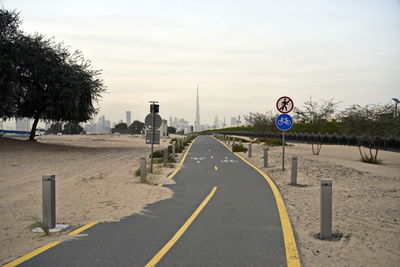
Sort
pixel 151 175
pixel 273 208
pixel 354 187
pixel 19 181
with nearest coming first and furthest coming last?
1. pixel 273 208
2. pixel 354 187
3. pixel 19 181
4. pixel 151 175

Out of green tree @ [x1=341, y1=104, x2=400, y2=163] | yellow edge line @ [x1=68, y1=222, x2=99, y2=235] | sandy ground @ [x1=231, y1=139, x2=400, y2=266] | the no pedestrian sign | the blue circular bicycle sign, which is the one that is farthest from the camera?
green tree @ [x1=341, y1=104, x2=400, y2=163]

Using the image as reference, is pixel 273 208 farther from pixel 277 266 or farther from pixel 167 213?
pixel 277 266

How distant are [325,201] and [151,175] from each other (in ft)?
31.0

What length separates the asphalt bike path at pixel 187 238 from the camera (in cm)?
498

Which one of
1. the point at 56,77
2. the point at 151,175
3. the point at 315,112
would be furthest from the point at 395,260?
the point at 56,77

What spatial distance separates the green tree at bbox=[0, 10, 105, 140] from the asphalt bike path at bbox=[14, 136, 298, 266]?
78.6ft

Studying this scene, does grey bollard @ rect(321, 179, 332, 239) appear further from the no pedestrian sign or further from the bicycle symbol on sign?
the no pedestrian sign

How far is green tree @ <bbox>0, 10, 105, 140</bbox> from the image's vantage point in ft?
93.0

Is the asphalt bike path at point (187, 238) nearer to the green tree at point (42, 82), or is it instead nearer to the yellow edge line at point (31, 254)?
the yellow edge line at point (31, 254)

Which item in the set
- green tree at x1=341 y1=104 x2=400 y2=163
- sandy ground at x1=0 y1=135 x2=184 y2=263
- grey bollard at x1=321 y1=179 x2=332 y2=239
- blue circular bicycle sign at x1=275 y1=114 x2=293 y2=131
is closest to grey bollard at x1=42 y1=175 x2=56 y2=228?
sandy ground at x1=0 y1=135 x2=184 y2=263

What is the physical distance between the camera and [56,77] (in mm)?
31125

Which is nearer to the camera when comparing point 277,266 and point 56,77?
point 277,266

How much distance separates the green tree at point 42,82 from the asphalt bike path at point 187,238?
23951 millimetres

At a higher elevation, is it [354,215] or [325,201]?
[325,201]
